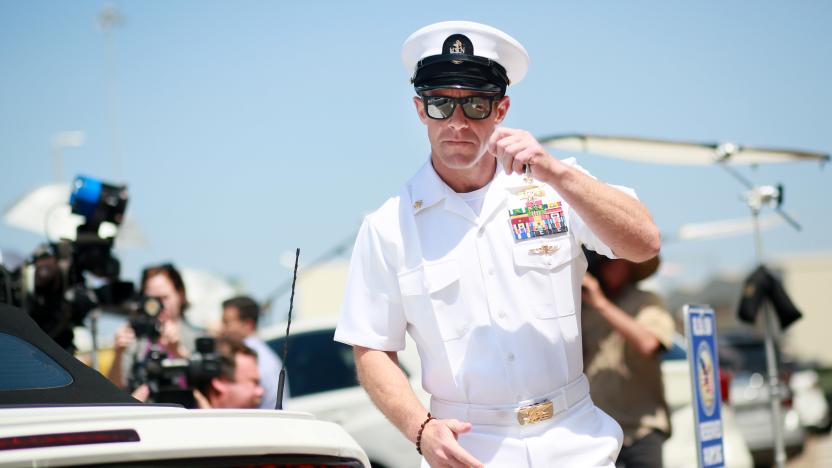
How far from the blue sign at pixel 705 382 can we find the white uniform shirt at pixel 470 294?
1758 mm

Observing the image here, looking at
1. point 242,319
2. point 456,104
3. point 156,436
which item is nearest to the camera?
point 156,436

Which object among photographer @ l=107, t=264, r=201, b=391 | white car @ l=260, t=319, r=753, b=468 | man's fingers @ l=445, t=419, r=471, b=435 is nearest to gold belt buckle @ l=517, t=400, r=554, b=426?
man's fingers @ l=445, t=419, r=471, b=435

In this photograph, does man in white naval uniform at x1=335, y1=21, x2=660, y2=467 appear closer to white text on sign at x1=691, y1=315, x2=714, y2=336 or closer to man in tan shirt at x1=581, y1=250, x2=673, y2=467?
white text on sign at x1=691, y1=315, x2=714, y2=336

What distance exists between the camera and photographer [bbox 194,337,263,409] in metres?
6.43

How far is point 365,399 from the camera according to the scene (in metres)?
8.10

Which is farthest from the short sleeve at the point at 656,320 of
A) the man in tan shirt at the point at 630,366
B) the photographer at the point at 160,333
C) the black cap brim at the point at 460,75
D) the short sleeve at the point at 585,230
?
the black cap brim at the point at 460,75

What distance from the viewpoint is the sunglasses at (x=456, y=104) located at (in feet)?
11.1

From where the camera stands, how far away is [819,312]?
51.4 meters

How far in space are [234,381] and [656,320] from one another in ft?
7.67

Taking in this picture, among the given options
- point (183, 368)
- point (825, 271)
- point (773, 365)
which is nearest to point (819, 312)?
point (825, 271)

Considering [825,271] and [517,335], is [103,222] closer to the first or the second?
[517,335]

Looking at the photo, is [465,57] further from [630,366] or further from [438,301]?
[630,366]

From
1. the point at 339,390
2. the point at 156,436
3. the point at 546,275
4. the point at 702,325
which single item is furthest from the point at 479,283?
the point at 339,390

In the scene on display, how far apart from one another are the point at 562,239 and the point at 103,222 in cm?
352
